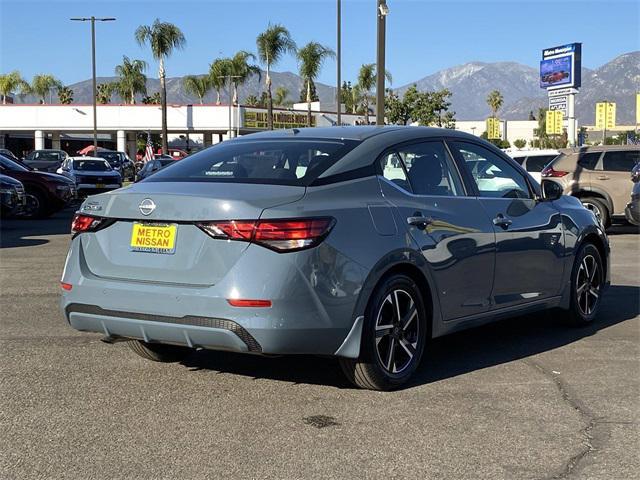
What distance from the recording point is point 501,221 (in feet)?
20.0

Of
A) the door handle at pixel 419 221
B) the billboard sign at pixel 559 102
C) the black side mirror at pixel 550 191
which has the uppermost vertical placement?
the billboard sign at pixel 559 102

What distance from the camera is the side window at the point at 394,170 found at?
5.43 metres

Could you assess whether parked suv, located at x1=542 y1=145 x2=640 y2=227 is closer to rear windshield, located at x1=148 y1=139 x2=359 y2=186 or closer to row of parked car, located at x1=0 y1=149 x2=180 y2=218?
row of parked car, located at x1=0 y1=149 x2=180 y2=218

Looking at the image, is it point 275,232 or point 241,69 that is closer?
point 275,232

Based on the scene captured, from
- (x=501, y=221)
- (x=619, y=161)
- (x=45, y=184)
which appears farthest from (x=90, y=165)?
(x=501, y=221)

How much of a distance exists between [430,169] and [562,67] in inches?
1803

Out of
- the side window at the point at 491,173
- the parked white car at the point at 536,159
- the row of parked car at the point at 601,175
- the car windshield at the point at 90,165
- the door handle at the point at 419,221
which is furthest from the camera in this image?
the car windshield at the point at 90,165

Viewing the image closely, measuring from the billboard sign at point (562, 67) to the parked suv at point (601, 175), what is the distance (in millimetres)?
28980

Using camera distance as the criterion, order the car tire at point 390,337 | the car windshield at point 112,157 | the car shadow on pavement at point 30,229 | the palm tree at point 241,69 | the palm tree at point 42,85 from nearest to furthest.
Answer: the car tire at point 390,337
the car shadow on pavement at point 30,229
the car windshield at point 112,157
the palm tree at point 241,69
the palm tree at point 42,85

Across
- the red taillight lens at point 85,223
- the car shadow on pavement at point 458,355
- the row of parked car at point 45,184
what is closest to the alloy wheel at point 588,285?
the car shadow on pavement at point 458,355

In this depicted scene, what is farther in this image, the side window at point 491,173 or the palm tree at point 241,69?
the palm tree at point 241,69

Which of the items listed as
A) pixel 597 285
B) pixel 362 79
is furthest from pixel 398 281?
pixel 362 79

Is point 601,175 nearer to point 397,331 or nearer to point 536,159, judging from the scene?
point 536,159

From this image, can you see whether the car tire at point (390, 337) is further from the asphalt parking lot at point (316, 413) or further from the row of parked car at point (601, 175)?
the row of parked car at point (601, 175)
